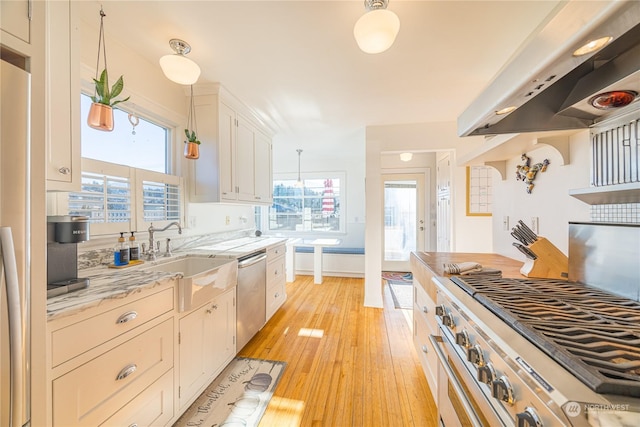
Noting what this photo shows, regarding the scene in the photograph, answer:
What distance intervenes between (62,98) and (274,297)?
97.9 inches

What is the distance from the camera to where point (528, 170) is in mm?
1679

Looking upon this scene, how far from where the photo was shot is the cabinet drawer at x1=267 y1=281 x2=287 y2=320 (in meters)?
2.80

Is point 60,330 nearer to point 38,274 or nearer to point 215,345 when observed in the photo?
point 38,274

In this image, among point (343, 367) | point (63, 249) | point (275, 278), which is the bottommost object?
point (343, 367)

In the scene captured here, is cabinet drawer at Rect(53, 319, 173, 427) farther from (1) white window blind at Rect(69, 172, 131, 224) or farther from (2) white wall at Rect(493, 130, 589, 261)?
(2) white wall at Rect(493, 130, 589, 261)

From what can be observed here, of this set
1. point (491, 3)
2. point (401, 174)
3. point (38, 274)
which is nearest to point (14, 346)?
point (38, 274)

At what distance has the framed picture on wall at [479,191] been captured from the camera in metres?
3.25

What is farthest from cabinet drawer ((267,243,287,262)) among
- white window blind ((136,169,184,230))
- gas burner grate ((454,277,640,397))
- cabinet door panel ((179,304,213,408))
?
gas burner grate ((454,277,640,397))

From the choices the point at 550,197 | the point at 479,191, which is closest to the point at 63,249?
the point at 550,197

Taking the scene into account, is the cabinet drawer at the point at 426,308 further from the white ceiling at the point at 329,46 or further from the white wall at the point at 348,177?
the white wall at the point at 348,177

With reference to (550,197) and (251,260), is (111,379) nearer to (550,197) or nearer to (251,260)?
(251,260)

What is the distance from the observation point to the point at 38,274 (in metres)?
0.77

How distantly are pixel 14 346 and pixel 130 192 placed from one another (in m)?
1.44

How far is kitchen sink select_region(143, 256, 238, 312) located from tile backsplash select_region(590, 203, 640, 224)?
214 centimetres
